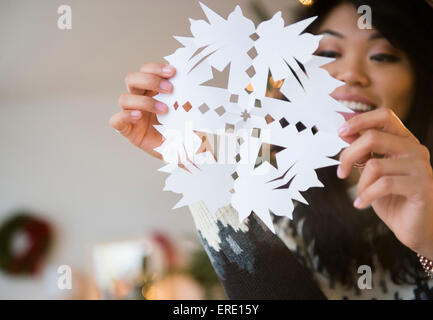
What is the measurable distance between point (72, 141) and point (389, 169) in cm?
113

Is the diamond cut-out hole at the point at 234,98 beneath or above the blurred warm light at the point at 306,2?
beneath

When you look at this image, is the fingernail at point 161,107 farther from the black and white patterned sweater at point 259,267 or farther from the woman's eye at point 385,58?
the woman's eye at point 385,58

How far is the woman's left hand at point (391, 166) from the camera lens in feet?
2.28

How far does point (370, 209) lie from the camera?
114 centimetres

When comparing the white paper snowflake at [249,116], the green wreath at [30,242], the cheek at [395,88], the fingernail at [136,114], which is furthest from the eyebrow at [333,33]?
the green wreath at [30,242]

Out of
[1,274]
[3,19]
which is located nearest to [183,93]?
[3,19]

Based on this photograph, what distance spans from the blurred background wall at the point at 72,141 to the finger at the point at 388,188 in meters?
0.79

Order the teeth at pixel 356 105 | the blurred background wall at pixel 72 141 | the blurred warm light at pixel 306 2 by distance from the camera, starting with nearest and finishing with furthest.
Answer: the teeth at pixel 356 105
the blurred warm light at pixel 306 2
the blurred background wall at pixel 72 141

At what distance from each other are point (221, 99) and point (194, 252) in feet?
2.56

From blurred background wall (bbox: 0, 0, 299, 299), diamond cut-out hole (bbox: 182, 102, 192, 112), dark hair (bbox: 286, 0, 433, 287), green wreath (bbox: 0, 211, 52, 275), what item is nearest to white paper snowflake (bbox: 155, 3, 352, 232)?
diamond cut-out hole (bbox: 182, 102, 192, 112)

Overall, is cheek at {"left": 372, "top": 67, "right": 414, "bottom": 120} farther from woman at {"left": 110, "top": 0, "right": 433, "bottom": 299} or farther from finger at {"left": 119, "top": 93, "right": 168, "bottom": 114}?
finger at {"left": 119, "top": 93, "right": 168, "bottom": 114}

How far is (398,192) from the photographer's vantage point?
70cm

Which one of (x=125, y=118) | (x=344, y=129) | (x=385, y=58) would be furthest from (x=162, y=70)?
(x=385, y=58)
